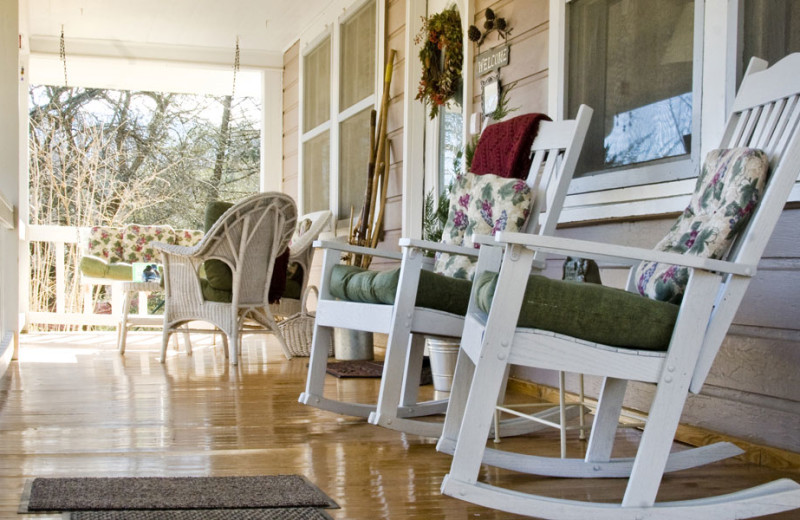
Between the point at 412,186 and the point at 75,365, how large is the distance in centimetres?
198

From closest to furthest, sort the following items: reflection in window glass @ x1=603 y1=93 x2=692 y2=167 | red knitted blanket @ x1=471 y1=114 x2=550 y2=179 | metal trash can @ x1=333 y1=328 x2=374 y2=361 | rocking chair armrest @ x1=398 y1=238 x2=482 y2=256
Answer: rocking chair armrest @ x1=398 y1=238 x2=482 y2=256, reflection in window glass @ x1=603 y1=93 x2=692 y2=167, red knitted blanket @ x1=471 y1=114 x2=550 y2=179, metal trash can @ x1=333 y1=328 x2=374 y2=361

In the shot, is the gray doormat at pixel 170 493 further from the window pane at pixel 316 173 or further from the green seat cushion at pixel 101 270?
the green seat cushion at pixel 101 270

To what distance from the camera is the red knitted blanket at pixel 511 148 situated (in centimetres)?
285

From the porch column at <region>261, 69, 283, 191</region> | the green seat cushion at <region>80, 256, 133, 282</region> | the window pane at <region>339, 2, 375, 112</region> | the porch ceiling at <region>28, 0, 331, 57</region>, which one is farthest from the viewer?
the porch column at <region>261, 69, 283, 191</region>

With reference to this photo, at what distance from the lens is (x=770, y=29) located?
2270 millimetres

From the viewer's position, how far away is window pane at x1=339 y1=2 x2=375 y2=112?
5527mm

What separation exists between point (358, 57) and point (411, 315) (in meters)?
3.69

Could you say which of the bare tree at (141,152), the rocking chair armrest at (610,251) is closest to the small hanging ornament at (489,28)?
the rocking chair armrest at (610,251)

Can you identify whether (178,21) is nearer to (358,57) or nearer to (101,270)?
(358,57)

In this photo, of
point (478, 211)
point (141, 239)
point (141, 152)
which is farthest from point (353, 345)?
point (141, 152)

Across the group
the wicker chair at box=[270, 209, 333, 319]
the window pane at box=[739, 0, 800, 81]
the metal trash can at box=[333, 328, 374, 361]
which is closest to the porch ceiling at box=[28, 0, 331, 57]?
the wicker chair at box=[270, 209, 333, 319]

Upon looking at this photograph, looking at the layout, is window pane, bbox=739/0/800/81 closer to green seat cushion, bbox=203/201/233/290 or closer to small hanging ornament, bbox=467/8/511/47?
small hanging ornament, bbox=467/8/511/47

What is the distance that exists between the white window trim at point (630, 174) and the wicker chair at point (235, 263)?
1704mm

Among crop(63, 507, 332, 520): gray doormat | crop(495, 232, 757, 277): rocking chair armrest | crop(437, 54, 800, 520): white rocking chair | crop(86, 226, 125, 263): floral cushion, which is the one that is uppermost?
crop(86, 226, 125, 263): floral cushion
